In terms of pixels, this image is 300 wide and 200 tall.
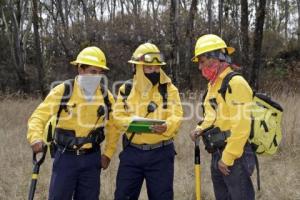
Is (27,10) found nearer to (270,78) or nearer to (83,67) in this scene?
(270,78)

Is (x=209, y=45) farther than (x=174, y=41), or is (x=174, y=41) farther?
(x=174, y=41)

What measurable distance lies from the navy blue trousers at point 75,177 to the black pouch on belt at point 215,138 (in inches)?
45.5

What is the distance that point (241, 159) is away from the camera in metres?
3.91

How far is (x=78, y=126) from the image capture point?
14.1ft

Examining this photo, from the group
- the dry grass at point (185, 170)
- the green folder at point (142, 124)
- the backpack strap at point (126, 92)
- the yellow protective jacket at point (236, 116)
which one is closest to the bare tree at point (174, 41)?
the dry grass at point (185, 170)

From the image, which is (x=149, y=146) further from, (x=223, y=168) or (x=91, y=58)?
(x=91, y=58)

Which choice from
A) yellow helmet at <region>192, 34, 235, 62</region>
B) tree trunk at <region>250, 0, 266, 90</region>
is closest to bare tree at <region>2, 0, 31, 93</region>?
tree trunk at <region>250, 0, 266, 90</region>

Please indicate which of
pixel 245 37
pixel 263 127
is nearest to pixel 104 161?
pixel 263 127

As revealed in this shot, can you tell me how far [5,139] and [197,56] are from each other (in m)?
6.11

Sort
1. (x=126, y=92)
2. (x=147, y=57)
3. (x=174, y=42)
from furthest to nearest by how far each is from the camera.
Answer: (x=174, y=42)
(x=126, y=92)
(x=147, y=57)

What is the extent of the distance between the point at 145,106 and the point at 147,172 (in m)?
0.68

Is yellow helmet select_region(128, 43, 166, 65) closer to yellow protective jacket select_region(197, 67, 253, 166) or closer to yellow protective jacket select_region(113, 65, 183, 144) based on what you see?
yellow protective jacket select_region(113, 65, 183, 144)

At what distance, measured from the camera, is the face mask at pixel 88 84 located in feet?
14.2

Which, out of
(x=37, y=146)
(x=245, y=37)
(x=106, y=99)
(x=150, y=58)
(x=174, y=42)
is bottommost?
(x=37, y=146)
